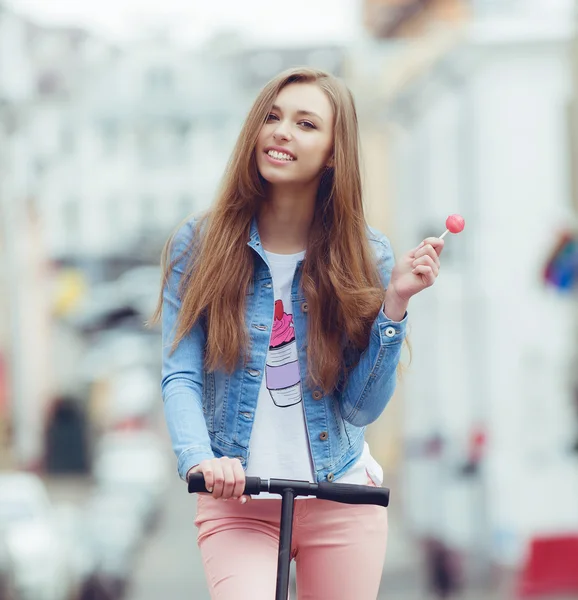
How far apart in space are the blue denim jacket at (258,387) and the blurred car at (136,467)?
18.7 meters

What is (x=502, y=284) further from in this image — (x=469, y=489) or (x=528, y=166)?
(x=469, y=489)

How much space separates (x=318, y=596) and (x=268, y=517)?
18 cm

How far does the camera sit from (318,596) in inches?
87.9

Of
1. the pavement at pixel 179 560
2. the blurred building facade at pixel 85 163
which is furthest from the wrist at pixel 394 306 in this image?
the blurred building facade at pixel 85 163

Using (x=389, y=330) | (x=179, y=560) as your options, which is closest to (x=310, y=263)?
(x=389, y=330)

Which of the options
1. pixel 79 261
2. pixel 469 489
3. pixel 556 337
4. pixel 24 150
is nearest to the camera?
pixel 556 337

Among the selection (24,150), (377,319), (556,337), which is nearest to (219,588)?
(377,319)

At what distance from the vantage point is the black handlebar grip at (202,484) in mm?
1991

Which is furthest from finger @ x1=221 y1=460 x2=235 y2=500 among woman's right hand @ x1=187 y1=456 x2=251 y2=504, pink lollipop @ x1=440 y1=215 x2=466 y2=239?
pink lollipop @ x1=440 y1=215 x2=466 y2=239

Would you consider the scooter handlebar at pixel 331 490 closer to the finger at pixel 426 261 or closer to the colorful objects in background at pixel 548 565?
the finger at pixel 426 261

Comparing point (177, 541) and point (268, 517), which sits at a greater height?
point (268, 517)

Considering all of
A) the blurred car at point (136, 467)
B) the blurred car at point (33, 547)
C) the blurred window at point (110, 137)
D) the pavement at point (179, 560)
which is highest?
the blurred window at point (110, 137)

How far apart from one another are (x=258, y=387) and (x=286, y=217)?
1.14 ft

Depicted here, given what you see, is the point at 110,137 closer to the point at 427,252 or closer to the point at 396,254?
the point at 396,254
